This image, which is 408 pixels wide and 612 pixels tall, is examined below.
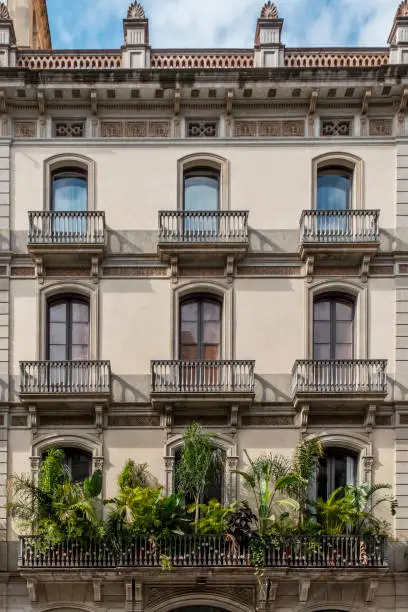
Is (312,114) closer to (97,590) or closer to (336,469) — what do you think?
(336,469)

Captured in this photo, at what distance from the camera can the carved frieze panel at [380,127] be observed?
26.6 meters

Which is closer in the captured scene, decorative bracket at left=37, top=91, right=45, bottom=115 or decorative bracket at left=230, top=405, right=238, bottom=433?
decorative bracket at left=230, top=405, right=238, bottom=433

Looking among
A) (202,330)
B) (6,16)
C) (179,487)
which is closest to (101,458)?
(179,487)

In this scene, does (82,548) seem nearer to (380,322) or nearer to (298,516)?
(298,516)

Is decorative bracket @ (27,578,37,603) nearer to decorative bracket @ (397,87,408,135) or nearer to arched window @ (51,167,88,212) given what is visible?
arched window @ (51,167,88,212)

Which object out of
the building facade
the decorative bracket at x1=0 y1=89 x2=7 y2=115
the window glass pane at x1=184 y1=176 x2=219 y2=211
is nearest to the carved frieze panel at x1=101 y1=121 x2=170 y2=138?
the building facade

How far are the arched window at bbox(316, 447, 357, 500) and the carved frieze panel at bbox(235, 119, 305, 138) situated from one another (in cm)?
837

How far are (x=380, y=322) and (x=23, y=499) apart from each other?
32.7ft

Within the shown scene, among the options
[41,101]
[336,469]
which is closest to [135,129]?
[41,101]

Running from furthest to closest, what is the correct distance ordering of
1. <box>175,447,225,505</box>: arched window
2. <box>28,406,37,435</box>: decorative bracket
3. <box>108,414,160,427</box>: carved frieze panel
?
<box>108,414,160,427</box>: carved frieze panel < <box>175,447,225,505</box>: arched window < <box>28,406,37,435</box>: decorative bracket

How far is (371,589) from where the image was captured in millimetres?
23812

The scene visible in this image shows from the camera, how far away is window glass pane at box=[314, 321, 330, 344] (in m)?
25.9

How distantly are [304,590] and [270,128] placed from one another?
1184cm

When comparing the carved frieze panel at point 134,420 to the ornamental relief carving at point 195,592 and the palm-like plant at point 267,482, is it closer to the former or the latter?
the palm-like plant at point 267,482
